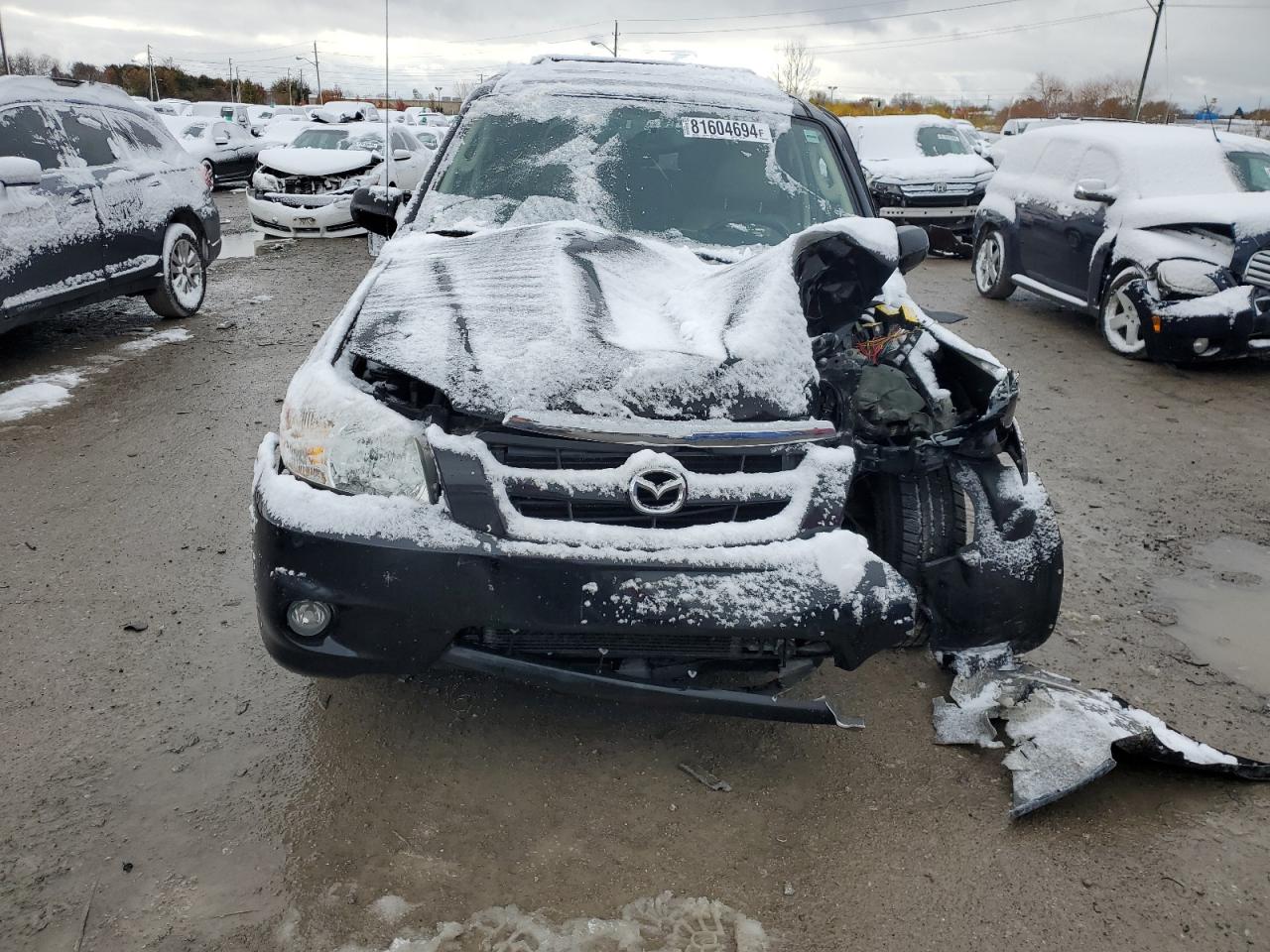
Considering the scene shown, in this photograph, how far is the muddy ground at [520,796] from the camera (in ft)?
7.22

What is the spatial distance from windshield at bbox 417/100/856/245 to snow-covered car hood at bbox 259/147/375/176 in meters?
8.77

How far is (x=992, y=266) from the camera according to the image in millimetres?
10000

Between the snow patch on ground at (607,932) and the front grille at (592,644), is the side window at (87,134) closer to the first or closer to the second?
the front grille at (592,644)

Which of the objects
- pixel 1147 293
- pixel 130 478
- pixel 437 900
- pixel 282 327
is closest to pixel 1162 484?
pixel 1147 293

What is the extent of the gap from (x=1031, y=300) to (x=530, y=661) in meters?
9.36

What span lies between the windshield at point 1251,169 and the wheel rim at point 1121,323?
4.11 ft

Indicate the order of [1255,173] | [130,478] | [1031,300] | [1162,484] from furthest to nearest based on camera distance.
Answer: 1. [1031,300]
2. [1255,173]
3. [1162,484]
4. [130,478]

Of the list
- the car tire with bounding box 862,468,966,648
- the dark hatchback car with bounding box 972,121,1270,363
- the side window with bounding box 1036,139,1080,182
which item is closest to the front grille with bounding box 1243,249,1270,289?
the dark hatchback car with bounding box 972,121,1270,363

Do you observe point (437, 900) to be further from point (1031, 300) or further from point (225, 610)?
point (1031, 300)

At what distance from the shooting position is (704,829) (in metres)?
2.48

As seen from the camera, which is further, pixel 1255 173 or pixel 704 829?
pixel 1255 173

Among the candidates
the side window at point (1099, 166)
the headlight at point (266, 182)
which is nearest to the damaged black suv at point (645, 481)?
the side window at point (1099, 166)

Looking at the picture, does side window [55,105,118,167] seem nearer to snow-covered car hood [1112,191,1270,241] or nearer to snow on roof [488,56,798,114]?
snow on roof [488,56,798,114]

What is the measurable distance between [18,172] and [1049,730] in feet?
20.6
